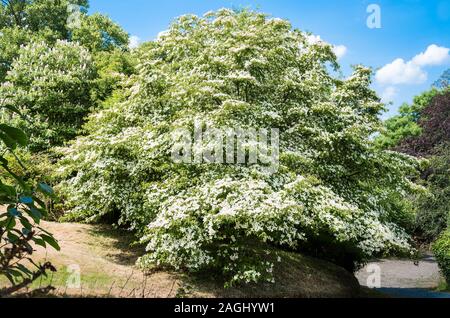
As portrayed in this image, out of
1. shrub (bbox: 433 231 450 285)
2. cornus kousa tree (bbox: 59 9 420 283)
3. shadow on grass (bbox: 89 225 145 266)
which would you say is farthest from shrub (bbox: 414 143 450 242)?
shadow on grass (bbox: 89 225 145 266)

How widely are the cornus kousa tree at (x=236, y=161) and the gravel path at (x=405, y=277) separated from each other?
506 centimetres

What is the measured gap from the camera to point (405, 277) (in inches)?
910

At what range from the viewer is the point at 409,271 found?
25.2 meters

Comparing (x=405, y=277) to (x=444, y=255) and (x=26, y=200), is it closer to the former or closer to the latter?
(x=444, y=255)

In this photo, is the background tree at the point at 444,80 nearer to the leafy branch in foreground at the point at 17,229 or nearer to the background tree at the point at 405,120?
the background tree at the point at 405,120

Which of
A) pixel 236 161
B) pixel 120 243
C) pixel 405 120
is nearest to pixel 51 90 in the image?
pixel 120 243

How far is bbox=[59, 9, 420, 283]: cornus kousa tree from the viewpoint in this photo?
33.1 ft

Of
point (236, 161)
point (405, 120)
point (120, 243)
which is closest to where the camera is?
point (236, 161)

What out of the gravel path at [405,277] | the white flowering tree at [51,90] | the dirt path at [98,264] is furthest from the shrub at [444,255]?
the white flowering tree at [51,90]

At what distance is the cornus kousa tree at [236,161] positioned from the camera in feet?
33.1

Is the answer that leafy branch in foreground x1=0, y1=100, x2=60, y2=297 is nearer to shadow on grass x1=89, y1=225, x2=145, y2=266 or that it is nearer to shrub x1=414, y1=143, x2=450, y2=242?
shadow on grass x1=89, y1=225, x2=145, y2=266

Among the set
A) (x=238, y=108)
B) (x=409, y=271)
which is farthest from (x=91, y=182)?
(x=409, y=271)

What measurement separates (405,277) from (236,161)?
16.9 metres

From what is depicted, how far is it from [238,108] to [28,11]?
33462 millimetres
